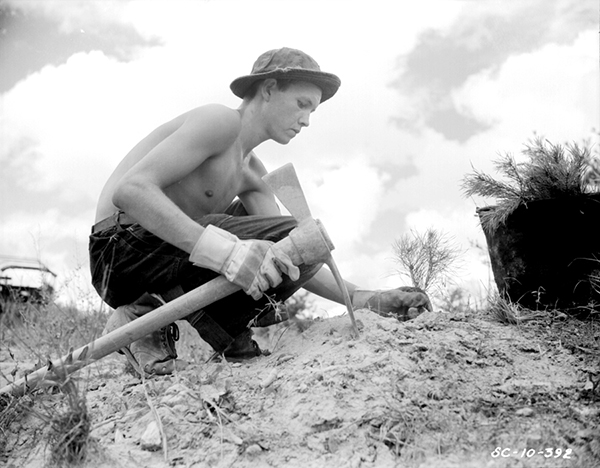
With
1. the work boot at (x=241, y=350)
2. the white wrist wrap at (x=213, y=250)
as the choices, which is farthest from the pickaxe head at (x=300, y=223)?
the work boot at (x=241, y=350)

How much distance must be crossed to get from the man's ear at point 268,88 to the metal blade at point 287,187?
0.58 meters

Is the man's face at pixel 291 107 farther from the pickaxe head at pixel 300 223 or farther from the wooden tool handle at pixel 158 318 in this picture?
the wooden tool handle at pixel 158 318

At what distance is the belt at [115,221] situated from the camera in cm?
292

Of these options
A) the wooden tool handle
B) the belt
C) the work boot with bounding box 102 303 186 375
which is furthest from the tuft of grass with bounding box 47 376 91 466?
the belt

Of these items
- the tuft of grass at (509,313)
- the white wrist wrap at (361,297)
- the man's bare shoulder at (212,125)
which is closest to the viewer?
the man's bare shoulder at (212,125)

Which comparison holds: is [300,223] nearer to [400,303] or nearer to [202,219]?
[202,219]

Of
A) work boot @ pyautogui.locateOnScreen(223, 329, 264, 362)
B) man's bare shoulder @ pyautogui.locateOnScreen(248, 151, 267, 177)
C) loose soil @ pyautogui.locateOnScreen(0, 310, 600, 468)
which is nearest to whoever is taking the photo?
loose soil @ pyautogui.locateOnScreen(0, 310, 600, 468)

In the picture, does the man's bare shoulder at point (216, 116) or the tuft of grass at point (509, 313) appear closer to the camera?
the man's bare shoulder at point (216, 116)

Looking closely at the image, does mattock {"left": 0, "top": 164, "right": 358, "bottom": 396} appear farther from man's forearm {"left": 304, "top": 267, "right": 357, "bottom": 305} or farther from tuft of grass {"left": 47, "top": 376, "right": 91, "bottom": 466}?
man's forearm {"left": 304, "top": 267, "right": 357, "bottom": 305}

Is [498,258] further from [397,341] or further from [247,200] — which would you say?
[247,200]

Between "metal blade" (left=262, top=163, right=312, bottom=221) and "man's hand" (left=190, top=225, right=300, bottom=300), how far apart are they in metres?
0.19

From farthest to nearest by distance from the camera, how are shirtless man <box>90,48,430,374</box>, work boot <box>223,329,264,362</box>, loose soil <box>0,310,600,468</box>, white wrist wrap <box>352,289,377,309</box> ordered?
white wrist wrap <box>352,289,377,309</box>
work boot <box>223,329,264,362</box>
shirtless man <box>90,48,430,374</box>
loose soil <box>0,310,600,468</box>

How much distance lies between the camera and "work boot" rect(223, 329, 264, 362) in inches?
112

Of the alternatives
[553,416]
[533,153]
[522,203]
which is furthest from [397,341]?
[533,153]
